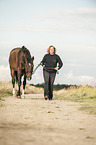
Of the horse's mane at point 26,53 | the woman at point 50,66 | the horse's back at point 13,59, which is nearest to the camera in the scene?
the woman at point 50,66

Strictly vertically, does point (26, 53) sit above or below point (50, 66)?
above

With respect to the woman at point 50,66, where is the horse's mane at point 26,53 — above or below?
above

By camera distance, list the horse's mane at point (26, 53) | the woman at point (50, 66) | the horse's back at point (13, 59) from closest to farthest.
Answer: the woman at point (50, 66), the horse's mane at point (26, 53), the horse's back at point (13, 59)

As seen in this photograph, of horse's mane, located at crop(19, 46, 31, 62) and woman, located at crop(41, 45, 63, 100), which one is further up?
horse's mane, located at crop(19, 46, 31, 62)

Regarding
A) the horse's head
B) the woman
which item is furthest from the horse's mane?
the woman

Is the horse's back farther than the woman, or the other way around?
the horse's back

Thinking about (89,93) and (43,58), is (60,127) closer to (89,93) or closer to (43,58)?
(43,58)

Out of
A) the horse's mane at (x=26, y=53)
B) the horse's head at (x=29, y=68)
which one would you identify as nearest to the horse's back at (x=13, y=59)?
the horse's mane at (x=26, y=53)

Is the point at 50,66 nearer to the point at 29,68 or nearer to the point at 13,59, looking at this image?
the point at 29,68

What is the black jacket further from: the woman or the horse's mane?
the horse's mane

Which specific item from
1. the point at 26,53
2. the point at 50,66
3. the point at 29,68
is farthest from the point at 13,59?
the point at 50,66

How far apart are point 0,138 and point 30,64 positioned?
28.6 ft

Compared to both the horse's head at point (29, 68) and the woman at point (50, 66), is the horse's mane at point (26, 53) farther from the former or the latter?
the woman at point (50, 66)

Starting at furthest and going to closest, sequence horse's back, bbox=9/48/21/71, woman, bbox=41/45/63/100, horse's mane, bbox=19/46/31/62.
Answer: horse's back, bbox=9/48/21/71, horse's mane, bbox=19/46/31/62, woman, bbox=41/45/63/100
